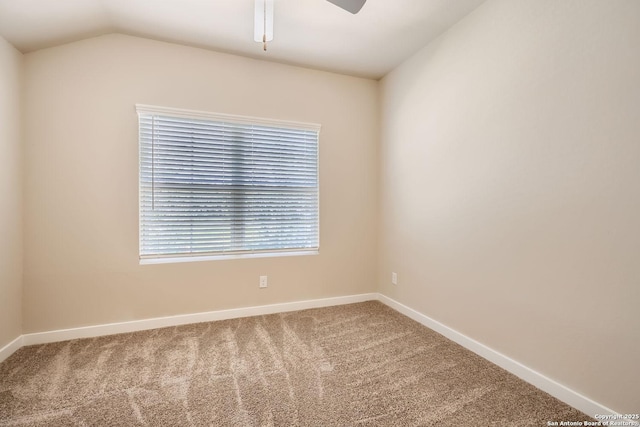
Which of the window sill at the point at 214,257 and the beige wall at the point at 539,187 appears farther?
the window sill at the point at 214,257

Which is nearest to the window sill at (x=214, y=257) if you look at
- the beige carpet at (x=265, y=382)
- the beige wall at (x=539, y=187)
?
the beige carpet at (x=265, y=382)

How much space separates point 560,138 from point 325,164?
6.82ft

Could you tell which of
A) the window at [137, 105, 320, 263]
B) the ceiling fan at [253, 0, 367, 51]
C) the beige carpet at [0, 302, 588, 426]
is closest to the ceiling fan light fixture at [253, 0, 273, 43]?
the ceiling fan at [253, 0, 367, 51]

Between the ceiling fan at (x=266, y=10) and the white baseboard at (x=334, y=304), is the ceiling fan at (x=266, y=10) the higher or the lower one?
the higher one

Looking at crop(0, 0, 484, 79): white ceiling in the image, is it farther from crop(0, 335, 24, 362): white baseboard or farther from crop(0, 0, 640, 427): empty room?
crop(0, 335, 24, 362): white baseboard

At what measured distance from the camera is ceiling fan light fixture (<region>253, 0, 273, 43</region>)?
183 centimetres

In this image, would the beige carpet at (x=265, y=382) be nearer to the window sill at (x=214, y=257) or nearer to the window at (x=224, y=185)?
the window sill at (x=214, y=257)

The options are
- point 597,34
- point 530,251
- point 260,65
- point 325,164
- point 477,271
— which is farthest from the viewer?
point 325,164

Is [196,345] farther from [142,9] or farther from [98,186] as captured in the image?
[142,9]

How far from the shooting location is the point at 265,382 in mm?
1872

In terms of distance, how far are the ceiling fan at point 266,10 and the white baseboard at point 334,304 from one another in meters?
2.48

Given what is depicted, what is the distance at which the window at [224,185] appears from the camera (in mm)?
2654

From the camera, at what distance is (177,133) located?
107 inches

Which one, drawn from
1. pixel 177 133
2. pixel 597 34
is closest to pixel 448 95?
pixel 597 34
